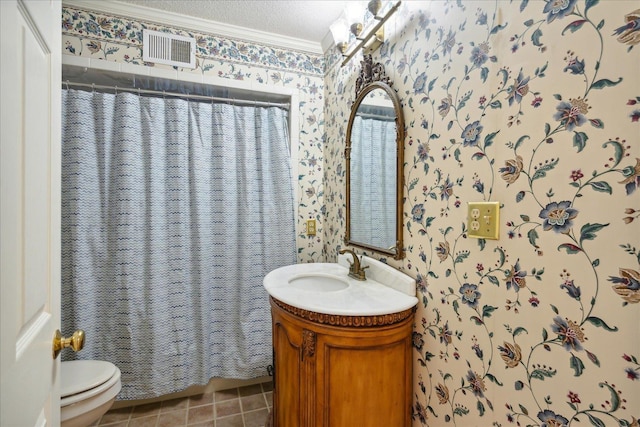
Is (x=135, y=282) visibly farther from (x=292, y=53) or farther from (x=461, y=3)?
(x=461, y=3)

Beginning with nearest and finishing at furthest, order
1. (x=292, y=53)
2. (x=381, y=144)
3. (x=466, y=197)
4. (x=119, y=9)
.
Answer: (x=466, y=197) < (x=381, y=144) < (x=119, y=9) < (x=292, y=53)

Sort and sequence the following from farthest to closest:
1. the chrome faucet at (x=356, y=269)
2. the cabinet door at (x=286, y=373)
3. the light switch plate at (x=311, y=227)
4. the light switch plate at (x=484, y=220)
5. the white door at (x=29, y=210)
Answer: the light switch plate at (x=311, y=227), the chrome faucet at (x=356, y=269), the cabinet door at (x=286, y=373), the light switch plate at (x=484, y=220), the white door at (x=29, y=210)

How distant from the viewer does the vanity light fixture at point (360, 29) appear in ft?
4.37

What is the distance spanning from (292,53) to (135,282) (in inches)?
72.9

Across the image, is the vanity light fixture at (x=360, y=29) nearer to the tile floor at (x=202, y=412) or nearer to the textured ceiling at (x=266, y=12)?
the textured ceiling at (x=266, y=12)

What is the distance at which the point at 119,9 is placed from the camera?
5.79 ft

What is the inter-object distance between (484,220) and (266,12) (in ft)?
5.73

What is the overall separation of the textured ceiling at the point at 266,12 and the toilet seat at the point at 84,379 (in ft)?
6.69

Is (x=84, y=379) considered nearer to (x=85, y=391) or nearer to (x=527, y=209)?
(x=85, y=391)

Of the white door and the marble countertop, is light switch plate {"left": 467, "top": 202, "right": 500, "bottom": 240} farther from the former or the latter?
the white door

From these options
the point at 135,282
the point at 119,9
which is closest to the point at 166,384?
the point at 135,282

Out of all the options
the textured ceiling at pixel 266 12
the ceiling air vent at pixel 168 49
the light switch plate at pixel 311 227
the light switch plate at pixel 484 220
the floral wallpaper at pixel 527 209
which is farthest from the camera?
the light switch plate at pixel 311 227

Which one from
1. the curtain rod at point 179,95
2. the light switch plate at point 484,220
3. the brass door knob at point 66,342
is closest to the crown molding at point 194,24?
the curtain rod at point 179,95

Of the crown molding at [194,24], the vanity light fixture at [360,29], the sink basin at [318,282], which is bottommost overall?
the sink basin at [318,282]
